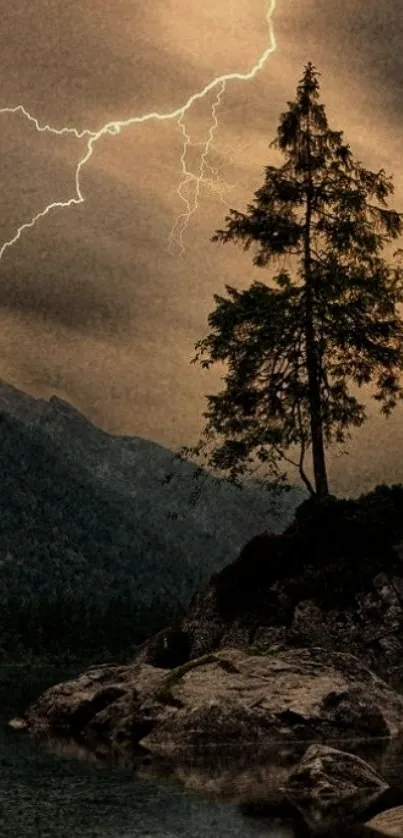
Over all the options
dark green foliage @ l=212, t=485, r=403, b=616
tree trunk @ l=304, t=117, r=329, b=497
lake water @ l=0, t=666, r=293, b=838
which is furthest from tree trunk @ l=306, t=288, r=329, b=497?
lake water @ l=0, t=666, r=293, b=838

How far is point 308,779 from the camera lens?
18.2m

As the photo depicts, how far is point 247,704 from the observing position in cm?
2652

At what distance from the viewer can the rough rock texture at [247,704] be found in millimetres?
26094

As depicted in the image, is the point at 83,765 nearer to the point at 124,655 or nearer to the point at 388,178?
the point at 388,178

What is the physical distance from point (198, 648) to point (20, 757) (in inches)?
626

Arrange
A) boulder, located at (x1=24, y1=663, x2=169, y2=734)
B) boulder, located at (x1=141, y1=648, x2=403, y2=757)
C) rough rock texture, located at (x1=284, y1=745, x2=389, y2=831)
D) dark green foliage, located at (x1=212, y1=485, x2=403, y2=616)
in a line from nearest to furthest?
1. rough rock texture, located at (x1=284, y1=745, x2=389, y2=831)
2. boulder, located at (x1=141, y1=648, x2=403, y2=757)
3. boulder, located at (x1=24, y1=663, x2=169, y2=734)
4. dark green foliage, located at (x1=212, y1=485, x2=403, y2=616)

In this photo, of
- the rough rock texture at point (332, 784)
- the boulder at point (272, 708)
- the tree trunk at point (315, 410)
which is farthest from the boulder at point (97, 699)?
the tree trunk at point (315, 410)

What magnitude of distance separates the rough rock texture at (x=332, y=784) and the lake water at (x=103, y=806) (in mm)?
A: 1304

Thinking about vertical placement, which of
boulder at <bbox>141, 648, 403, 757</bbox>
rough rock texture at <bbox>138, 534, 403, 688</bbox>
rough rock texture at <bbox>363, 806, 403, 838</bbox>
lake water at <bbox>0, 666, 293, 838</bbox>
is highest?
rough rock texture at <bbox>138, 534, 403, 688</bbox>

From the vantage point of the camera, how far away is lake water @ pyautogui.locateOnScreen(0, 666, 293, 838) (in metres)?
14.5

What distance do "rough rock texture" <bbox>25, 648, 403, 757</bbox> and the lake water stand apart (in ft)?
12.8

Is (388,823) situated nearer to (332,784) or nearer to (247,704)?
(332,784)

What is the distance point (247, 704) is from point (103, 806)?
403 inches

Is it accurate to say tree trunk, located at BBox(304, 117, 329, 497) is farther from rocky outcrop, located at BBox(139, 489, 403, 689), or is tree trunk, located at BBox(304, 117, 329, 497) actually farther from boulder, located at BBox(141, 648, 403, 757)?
boulder, located at BBox(141, 648, 403, 757)
